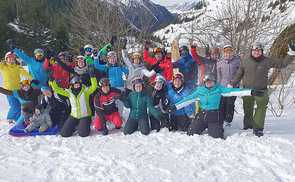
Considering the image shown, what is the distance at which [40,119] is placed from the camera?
15.3 ft

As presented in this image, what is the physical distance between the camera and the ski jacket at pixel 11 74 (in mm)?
5430

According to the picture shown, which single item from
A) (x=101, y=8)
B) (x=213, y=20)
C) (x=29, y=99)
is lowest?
(x=29, y=99)

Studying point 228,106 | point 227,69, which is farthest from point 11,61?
point 228,106

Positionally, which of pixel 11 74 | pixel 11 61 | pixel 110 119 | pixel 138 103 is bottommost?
pixel 110 119

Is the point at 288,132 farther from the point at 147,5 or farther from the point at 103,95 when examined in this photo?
the point at 147,5

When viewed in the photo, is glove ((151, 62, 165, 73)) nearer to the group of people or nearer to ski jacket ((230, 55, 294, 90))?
the group of people

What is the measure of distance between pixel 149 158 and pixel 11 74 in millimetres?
4563

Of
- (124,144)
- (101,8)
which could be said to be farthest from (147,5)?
(124,144)

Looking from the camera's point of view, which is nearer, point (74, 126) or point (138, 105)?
point (74, 126)

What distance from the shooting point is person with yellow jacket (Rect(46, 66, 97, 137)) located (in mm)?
4465

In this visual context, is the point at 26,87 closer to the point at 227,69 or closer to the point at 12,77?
the point at 12,77

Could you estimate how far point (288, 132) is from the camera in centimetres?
438

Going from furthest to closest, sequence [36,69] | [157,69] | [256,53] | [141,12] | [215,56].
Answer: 1. [141,12]
2. [36,69]
3. [157,69]
4. [215,56]
5. [256,53]

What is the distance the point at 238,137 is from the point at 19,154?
3.92 metres
